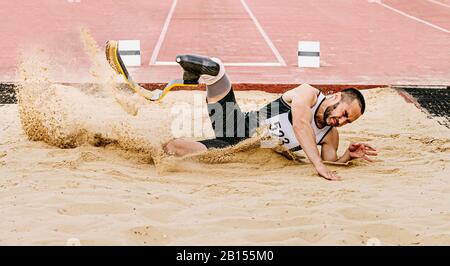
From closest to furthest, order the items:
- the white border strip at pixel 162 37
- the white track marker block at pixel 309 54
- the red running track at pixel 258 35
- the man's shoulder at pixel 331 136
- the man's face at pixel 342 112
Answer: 1. the man's face at pixel 342 112
2. the man's shoulder at pixel 331 136
3. the red running track at pixel 258 35
4. the white track marker block at pixel 309 54
5. the white border strip at pixel 162 37

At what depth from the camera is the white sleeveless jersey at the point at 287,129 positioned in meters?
6.23

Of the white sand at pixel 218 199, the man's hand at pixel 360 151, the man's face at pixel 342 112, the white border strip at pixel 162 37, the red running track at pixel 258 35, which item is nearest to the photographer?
the white sand at pixel 218 199

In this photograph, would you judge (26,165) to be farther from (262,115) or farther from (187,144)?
(262,115)

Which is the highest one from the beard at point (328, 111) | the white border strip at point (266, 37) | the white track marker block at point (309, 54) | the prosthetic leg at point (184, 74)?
the prosthetic leg at point (184, 74)

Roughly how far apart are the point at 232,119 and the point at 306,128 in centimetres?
73

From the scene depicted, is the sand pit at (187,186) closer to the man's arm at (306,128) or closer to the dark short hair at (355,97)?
the man's arm at (306,128)

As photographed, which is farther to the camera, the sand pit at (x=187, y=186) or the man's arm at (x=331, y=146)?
the man's arm at (x=331, y=146)

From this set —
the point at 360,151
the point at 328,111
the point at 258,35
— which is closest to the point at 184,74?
the point at 328,111

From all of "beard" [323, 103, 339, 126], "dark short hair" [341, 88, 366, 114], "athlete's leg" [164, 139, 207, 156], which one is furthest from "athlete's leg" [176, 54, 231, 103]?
"dark short hair" [341, 88, 366, 114]

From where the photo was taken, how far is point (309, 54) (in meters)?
11.6

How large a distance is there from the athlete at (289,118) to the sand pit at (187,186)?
12 cm

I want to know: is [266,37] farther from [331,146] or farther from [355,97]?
[355,97]

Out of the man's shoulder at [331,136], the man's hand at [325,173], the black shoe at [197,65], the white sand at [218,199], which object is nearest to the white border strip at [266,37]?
the white sand at [218,199]

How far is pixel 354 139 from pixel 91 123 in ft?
8.20
